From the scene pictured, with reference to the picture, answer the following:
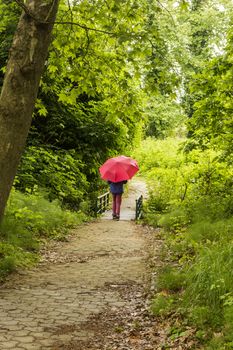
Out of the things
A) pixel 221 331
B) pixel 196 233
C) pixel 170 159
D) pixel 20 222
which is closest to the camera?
pixel 221 331

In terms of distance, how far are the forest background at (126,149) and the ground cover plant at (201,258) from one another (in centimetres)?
2

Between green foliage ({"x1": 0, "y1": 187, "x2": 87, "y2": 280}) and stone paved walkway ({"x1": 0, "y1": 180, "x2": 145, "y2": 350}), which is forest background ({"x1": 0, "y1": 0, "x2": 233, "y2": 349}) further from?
stone paved walkway ({"x1": 0, "y1": 180, "x2": 145, "y2": 350})

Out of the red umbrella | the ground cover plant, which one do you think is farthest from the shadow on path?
the red umbrella

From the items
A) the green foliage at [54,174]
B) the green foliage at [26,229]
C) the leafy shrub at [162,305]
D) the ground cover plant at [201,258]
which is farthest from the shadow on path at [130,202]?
the leafy shrub at [162,305]

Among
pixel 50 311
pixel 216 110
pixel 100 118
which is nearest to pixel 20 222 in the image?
pixel 50 311

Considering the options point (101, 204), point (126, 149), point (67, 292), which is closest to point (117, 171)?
point (101, 204)

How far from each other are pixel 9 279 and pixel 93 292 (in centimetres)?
148

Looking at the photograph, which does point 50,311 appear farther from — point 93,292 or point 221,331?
point 221,331

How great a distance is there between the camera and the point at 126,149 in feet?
68.9

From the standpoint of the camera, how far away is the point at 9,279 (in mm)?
7512

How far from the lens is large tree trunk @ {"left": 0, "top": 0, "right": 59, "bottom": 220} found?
13.6ft

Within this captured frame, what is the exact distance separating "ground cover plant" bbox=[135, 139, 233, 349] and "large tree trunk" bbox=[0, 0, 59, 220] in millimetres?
2541

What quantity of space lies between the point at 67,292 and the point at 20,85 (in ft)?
12.5

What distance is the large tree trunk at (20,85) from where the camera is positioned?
415cm
